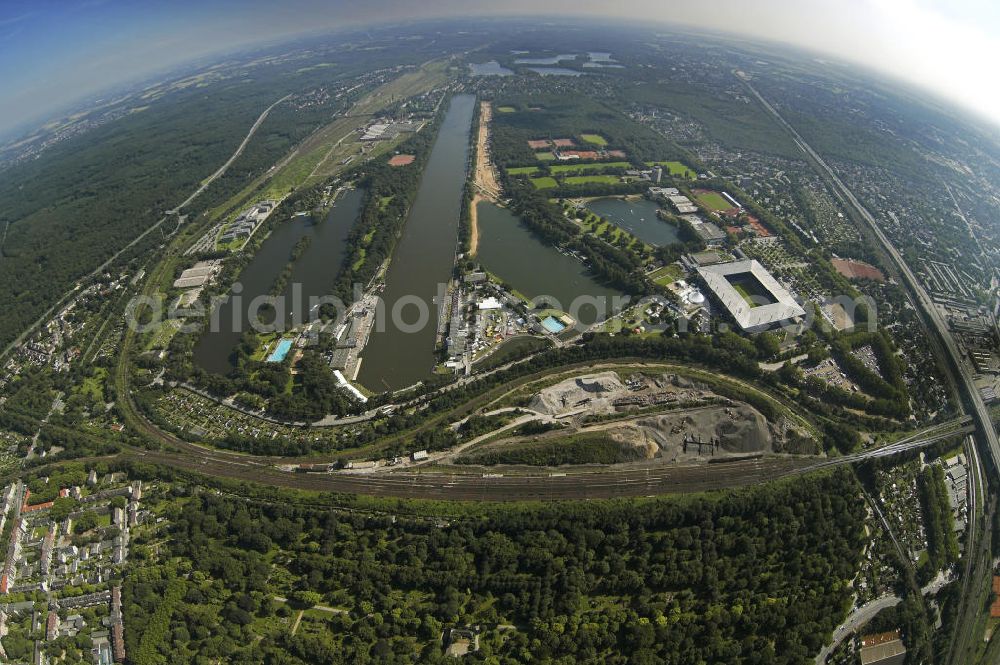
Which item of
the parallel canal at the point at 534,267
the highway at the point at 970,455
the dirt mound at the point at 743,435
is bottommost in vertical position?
the highway at the point at 970,455

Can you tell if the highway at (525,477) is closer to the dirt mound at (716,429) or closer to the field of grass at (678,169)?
the dirt mound at (716,429)

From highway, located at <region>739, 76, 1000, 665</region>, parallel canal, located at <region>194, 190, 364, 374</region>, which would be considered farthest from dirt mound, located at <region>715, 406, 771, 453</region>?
parallel canal, located at <region>194, 190, 364, 374</region>

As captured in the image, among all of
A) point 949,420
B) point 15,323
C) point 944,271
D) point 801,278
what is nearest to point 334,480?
point 15,323

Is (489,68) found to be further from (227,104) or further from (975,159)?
(975,159)

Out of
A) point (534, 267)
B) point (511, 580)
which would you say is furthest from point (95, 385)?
point (534, 267)

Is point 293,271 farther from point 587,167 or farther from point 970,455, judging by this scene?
point 970,455

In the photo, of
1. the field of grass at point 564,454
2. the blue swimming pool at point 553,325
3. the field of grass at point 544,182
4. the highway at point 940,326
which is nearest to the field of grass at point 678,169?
the field of grass at point 544,182

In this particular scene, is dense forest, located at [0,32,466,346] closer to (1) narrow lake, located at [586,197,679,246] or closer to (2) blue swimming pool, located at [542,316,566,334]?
(2) blue swimming pool, located at [542,316,566,334]
